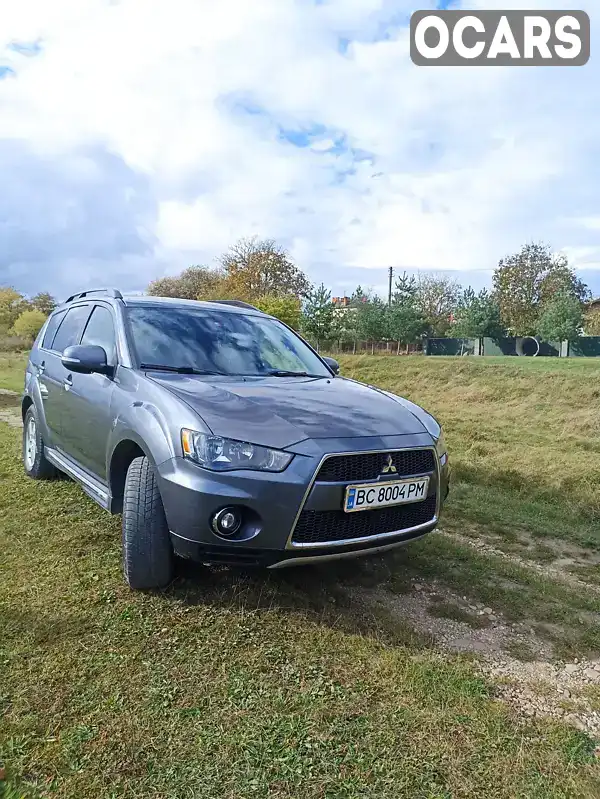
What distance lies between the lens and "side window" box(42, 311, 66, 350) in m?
5.25

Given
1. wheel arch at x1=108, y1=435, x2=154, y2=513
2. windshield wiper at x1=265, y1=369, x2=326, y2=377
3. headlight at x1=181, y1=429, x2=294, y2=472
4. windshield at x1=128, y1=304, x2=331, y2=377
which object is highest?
windshield at x1=128, y1=304, x2=331, y2=377

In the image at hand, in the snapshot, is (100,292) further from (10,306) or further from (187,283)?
(187,283)

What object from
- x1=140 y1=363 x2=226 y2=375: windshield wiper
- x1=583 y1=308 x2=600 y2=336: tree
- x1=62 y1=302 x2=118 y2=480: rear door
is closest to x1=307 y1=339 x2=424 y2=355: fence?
x1=583 y1=308 x2=600 y2=336: tree

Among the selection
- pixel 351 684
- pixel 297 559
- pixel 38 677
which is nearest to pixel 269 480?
pixel 297 559

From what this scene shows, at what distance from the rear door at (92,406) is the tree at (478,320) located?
142 feet

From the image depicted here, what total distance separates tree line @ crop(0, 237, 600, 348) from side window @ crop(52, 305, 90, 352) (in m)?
25.0

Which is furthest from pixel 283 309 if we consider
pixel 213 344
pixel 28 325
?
pixel 213 344

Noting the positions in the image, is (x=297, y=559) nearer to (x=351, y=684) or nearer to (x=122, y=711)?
(x=351, y=684)

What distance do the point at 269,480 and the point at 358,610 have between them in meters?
0.99

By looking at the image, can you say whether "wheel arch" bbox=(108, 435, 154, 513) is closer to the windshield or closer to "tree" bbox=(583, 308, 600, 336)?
the windshield

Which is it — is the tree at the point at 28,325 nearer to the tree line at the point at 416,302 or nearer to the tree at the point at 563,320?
the tree line at the point at 416,302

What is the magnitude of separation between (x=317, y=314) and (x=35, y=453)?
27.5 metres

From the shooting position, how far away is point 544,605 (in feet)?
11.1

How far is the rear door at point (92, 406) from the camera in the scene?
359cm
